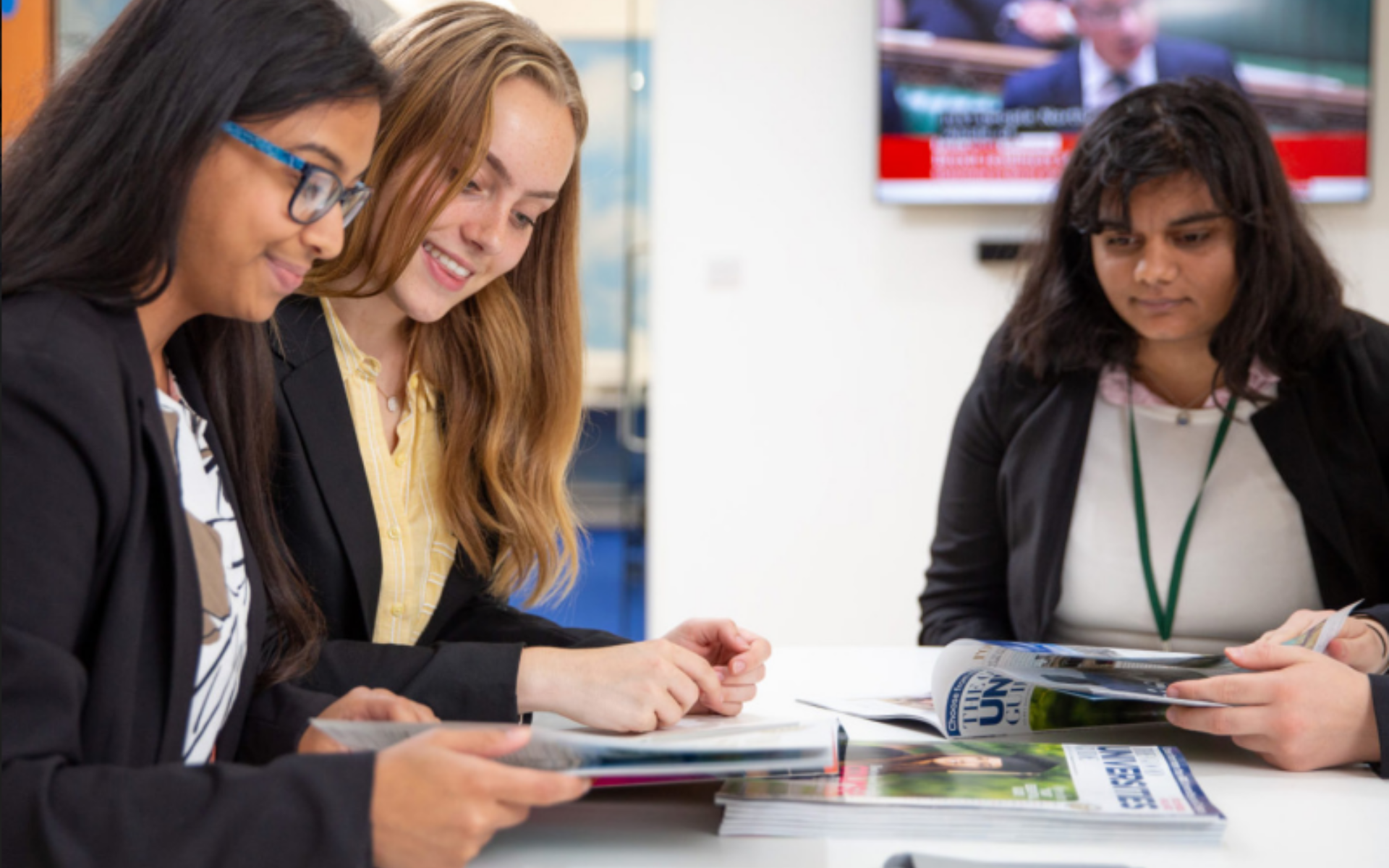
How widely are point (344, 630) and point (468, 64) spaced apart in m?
0.67

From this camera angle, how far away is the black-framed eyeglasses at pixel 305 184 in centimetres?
91

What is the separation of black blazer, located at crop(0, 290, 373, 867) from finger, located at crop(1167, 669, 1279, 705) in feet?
2.48

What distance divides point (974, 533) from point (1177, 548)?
0.31 metres

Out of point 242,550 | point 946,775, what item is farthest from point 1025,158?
point 242,550

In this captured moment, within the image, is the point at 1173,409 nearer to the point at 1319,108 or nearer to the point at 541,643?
the point at 541,643

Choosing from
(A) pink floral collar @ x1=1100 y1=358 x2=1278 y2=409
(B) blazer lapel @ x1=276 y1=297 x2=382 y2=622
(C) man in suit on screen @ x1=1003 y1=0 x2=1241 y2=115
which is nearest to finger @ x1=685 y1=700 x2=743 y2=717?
(B) blazer lapel @ x1=276 y1=297 x2=382 y2=622

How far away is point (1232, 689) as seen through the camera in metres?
1.14

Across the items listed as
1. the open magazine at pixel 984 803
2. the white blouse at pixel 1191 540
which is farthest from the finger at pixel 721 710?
the white blouse at pixel 1191 540

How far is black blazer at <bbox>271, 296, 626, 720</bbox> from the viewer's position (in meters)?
1.22

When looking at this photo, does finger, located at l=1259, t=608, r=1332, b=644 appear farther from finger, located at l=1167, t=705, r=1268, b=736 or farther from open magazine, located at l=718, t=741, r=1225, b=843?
open magazine, located at l=718, t=741, r=1225, b=843

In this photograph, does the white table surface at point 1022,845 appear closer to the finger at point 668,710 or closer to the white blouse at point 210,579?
the finger at point 668,710

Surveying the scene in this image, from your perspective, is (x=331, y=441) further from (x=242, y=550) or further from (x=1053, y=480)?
(x=1053, y=480)

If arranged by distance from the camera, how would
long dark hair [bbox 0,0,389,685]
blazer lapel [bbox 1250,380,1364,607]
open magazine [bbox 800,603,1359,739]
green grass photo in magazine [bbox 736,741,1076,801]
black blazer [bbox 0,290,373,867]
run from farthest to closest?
blazer lapel [bbox 1250,380,1364,607], open magazine [bbox 800,603,1359,739], green grass photo in magazine [bbox 736,741,1076,801], long dark hair [bbox 0,0,389,685], black blazer [bbox 0,290,373,867]

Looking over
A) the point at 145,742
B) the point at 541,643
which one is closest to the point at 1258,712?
the point at 541,643
